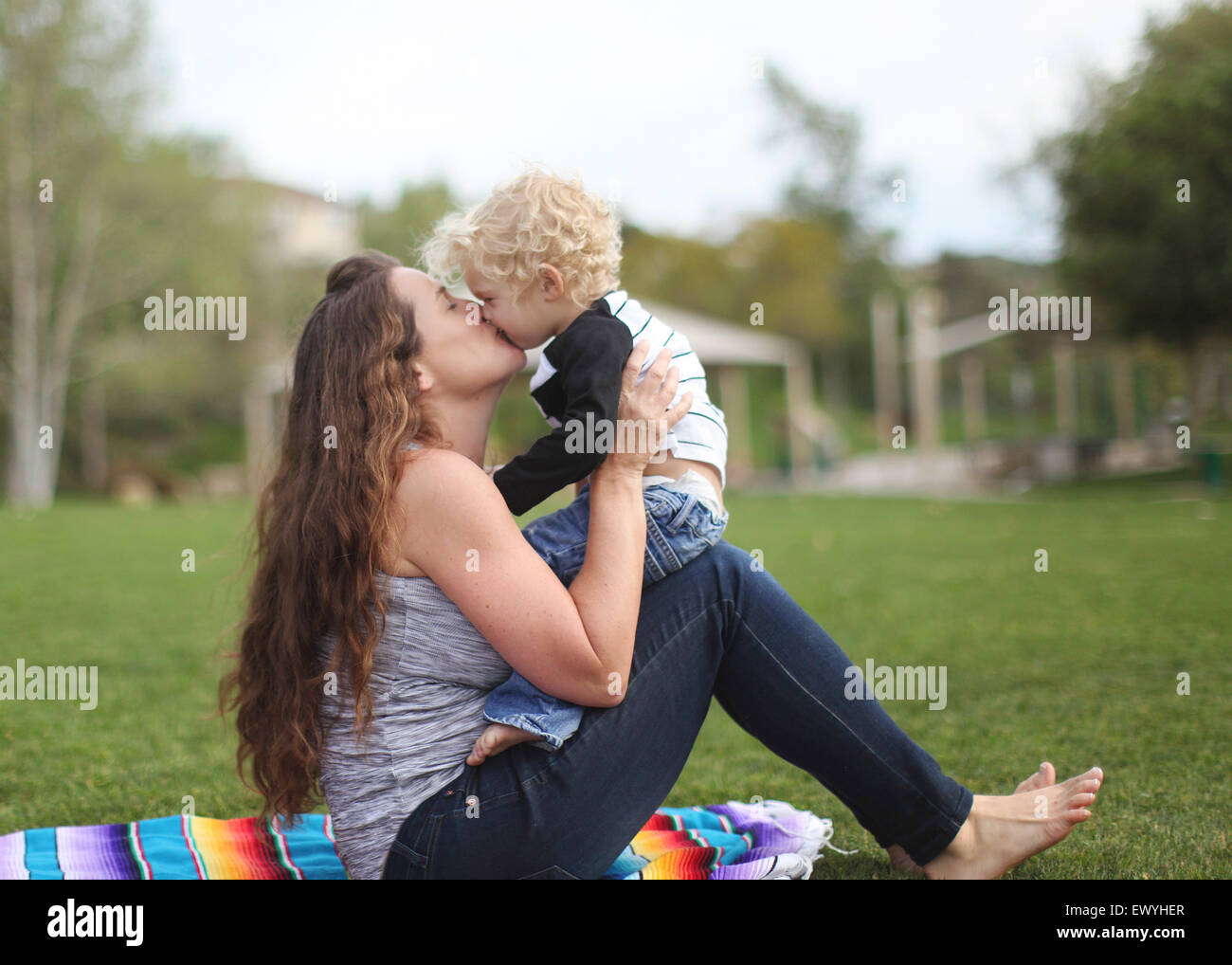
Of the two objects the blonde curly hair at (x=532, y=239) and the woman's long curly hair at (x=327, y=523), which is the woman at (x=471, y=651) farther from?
the blonde curly hair at (x=532, y=239)

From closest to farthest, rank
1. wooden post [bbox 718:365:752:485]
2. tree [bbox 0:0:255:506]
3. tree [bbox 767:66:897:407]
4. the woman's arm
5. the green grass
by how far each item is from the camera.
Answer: the woman's arm < the green grass < tree [bbox 0:0:255:506] < wooden post [bbox 718:365:752:485] < tree [bbox 767:66:897:407]

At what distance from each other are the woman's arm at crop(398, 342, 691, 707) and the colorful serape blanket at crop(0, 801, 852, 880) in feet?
2.31

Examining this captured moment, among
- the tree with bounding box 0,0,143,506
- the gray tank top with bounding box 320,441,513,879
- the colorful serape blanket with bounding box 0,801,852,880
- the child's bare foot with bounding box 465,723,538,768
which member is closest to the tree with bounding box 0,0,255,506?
the tree with bounding box 0,0,143,506

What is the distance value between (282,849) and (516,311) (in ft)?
4.60

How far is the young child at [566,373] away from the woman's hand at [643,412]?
0.03 m

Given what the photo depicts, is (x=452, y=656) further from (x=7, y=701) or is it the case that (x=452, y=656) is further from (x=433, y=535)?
(x=7, y=701)

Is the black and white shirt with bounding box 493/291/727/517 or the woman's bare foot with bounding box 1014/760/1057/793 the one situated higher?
the black and white shirt with bounding box 493/291/727/517

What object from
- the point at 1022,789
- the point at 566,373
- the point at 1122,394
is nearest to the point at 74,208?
the point at 566,373

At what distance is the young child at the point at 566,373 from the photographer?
204 centimetres

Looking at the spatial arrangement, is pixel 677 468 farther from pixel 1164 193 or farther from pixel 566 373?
pixel 1164 193

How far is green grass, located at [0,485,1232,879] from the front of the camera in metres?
2.95

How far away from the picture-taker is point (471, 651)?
6.63ft

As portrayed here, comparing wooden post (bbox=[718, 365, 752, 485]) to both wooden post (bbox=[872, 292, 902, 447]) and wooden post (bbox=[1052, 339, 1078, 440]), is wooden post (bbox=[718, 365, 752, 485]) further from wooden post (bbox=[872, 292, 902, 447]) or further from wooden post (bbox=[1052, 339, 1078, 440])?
wooden post (bbox=[872, 292, 902, 447])

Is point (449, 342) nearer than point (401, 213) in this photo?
Yes
